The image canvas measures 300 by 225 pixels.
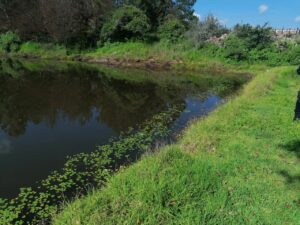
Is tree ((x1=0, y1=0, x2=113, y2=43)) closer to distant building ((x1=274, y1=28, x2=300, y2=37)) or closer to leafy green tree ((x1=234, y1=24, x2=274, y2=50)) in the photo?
leafy green tree ((x1=234, y1=24, x2=274, y2=50))

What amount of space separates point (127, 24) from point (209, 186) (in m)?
35.4

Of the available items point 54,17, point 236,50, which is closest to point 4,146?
point 236,50

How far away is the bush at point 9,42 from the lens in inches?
1666

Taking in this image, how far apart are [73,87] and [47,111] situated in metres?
6.98

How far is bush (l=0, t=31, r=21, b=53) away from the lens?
42312 mm

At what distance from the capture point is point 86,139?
12.5m

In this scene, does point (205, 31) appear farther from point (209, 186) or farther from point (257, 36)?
point (209, 186)

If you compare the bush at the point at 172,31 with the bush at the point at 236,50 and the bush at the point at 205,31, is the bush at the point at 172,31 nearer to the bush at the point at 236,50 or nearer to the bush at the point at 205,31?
the bush at the point at 205,31

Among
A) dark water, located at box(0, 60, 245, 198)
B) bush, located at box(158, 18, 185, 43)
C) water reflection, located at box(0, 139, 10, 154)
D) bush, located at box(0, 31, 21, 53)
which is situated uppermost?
bush, located at box(158, 18, 185, 43)

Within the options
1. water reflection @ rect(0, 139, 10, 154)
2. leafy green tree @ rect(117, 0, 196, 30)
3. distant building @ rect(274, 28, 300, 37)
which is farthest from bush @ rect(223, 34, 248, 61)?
water reflection @ rect(0, 139, 10, 154)

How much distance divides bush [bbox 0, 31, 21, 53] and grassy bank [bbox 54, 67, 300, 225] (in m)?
36.7

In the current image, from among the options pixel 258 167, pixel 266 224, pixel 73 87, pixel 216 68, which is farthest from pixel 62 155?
pixel 216 68

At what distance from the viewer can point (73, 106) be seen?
17.8m

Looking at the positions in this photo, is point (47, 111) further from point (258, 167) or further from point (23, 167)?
point (258, 167)
